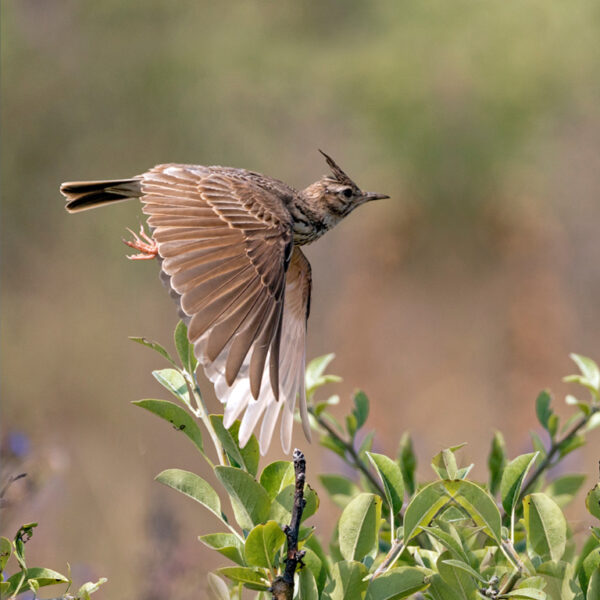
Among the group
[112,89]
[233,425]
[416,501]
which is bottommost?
[416,501]

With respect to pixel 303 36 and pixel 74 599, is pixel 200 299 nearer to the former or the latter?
pixel 74 599

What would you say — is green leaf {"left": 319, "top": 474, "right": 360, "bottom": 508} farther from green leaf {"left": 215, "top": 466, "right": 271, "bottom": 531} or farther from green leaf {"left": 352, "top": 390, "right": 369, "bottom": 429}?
green leaf {"left": 215, "top": 466, "right": 271, "bottom": 531}

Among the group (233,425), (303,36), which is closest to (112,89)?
(303,36)

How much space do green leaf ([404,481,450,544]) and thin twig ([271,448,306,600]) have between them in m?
0.17

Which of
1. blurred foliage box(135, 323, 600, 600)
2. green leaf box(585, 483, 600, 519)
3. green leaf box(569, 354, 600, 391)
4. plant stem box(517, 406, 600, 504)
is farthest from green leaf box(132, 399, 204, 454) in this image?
green leaf box(569, 354, 600, 391)

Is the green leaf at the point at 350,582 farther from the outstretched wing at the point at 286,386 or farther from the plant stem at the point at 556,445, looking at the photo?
the plant stem at the point at 556,445

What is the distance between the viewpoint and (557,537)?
1.40 m

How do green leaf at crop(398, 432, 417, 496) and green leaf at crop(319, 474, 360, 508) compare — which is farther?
green leaf at crop(319, 474, 360, 508)

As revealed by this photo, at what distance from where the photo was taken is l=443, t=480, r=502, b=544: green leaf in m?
1.31

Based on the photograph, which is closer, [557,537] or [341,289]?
[557,537]

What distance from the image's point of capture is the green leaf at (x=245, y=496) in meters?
1.36

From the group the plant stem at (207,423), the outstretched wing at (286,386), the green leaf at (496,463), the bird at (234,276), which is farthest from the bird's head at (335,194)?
the plant stem at (207,423)

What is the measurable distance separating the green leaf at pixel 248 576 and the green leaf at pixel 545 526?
395mm

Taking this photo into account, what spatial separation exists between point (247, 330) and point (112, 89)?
9.57 meters
